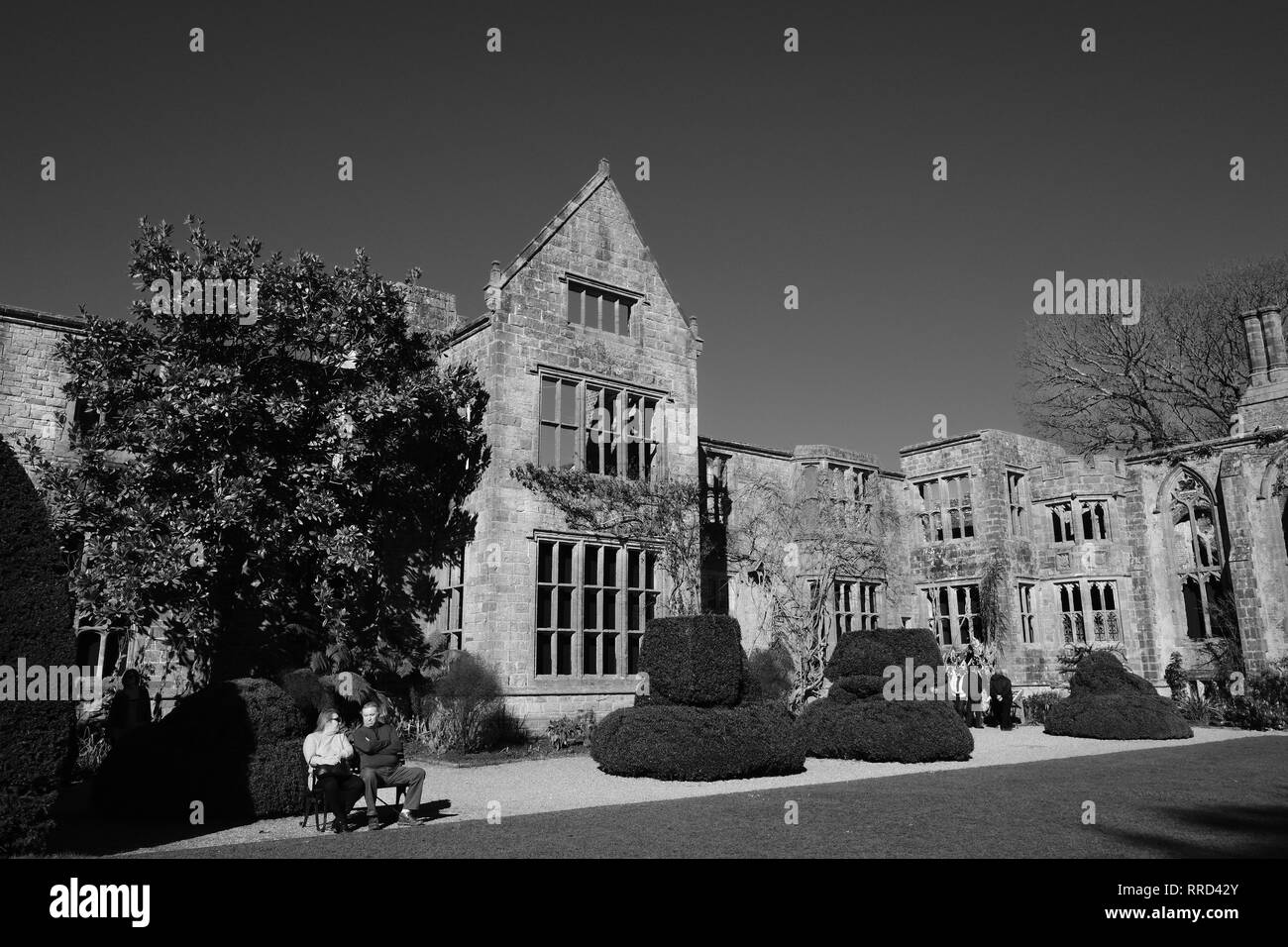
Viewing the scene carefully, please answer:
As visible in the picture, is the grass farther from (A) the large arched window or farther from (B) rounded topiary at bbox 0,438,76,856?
(A) the large arched window

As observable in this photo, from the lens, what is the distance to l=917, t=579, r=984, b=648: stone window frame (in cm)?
3189

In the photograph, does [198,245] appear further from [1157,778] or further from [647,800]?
[1157,778]

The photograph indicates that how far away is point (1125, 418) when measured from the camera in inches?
1638

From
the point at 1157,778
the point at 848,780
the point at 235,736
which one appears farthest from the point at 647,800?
the point at 1157,778

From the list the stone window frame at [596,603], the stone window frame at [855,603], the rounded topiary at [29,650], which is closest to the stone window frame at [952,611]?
the stone window frame at [855,603]

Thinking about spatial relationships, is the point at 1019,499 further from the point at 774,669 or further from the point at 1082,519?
the point at 774,669

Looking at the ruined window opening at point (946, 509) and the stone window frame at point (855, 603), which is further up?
the ruined window opening at point (946, 509)

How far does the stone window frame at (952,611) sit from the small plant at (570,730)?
1673 centimetres

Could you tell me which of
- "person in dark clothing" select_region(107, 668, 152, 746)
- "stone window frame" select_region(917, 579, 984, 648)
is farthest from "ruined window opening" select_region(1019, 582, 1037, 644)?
"person in dark clothing" select_region(107, 668, 152, 746)

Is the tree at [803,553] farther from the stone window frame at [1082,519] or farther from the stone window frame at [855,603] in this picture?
the stone window frame at [1082,519]

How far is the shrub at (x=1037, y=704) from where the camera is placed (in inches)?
1105

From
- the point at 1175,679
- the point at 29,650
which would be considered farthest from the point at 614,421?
the point at 1175,679

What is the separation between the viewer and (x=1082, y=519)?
32688mm
